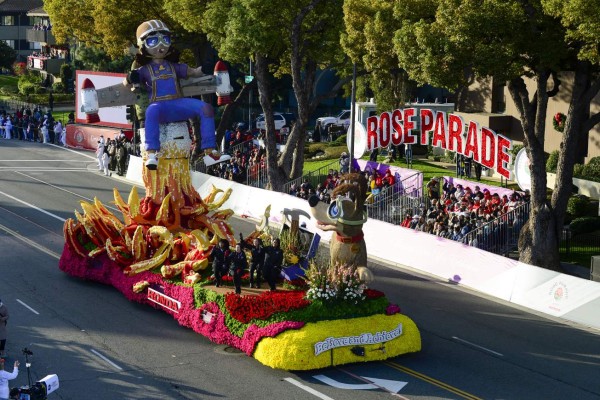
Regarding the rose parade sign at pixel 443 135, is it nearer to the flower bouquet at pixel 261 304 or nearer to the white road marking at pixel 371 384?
the flower bouquet at pixel 261 304

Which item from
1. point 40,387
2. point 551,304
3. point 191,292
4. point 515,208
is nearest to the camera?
point 40,387

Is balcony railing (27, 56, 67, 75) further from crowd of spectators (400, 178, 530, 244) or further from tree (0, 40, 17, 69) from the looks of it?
crowd of spectators (400, 178, 530, 244)

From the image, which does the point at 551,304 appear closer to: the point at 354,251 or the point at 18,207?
the point at 354,251

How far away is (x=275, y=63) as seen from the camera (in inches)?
1829

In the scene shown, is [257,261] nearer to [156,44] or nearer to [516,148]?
[156,44]

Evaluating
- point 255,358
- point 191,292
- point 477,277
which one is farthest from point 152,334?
point 477,277

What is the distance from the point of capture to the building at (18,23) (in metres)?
97.0

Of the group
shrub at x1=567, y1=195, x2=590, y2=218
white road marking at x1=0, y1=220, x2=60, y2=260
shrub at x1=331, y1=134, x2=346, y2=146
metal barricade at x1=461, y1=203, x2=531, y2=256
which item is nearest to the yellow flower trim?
metal barricade at x1=461, y1=203, x2=531, y2=256

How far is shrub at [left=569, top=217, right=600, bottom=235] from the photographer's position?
1304 inches

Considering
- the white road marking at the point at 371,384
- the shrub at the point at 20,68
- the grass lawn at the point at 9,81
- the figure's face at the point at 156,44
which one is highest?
the shrub at the point at 20,68

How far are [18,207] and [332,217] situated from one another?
19.3 metres

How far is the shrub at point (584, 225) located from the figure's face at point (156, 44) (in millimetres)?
14939

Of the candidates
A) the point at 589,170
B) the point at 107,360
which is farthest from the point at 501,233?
the point at 107,360

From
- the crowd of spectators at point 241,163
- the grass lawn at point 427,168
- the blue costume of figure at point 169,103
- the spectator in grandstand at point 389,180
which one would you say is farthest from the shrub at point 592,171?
the blue costume of figure at point 169,103
